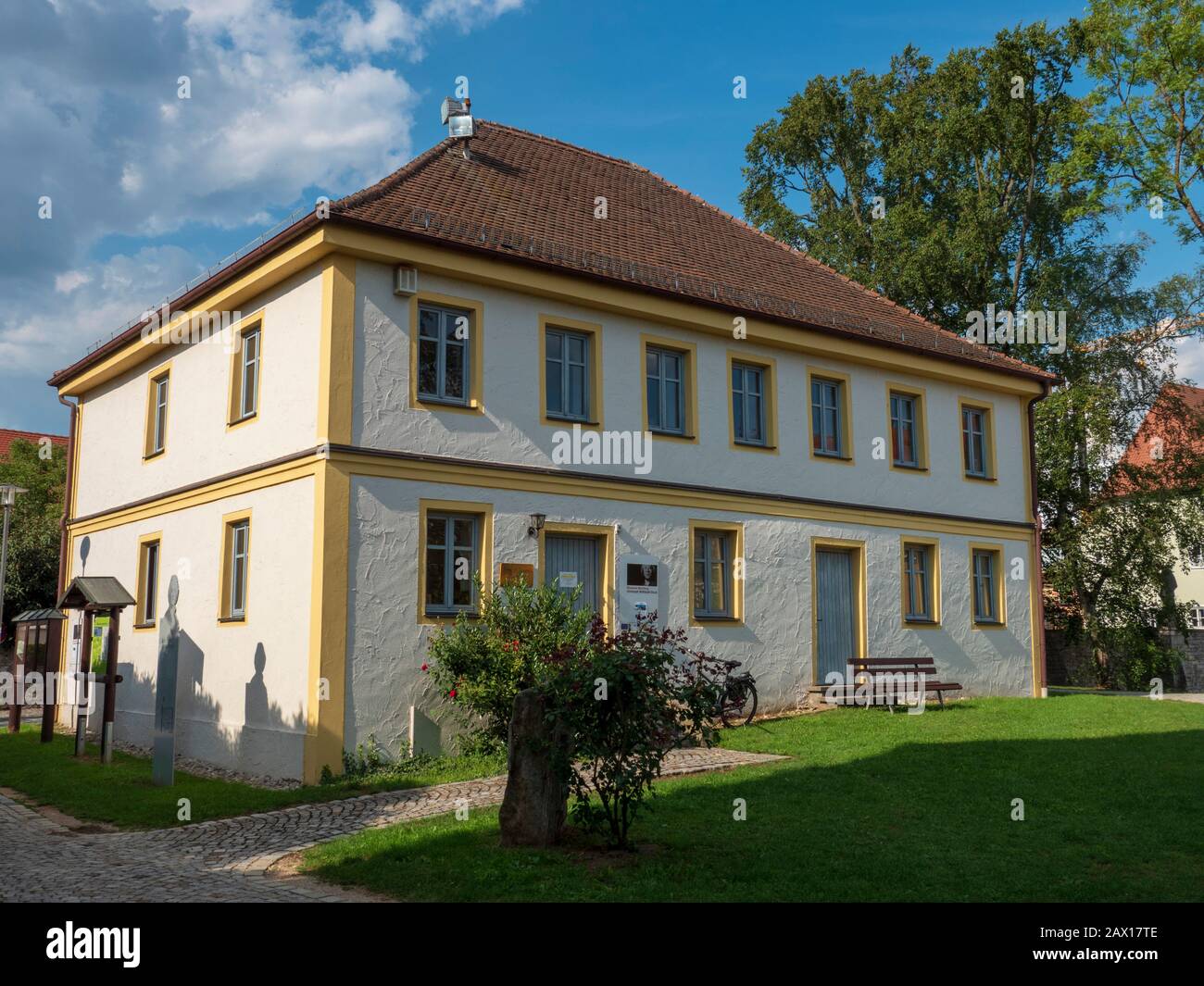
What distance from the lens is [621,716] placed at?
771 centimetres

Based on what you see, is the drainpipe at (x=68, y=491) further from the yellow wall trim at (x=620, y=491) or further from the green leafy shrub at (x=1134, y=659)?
the green leafy shrub at (x=1134, y=659)

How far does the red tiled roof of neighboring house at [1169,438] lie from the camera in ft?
97.1

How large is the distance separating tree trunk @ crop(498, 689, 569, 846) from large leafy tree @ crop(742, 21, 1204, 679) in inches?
930

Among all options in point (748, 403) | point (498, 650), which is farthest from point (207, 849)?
point (748, 403)

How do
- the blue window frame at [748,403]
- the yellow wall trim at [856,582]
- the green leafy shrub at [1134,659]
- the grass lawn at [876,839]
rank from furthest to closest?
1. the green leafy shrub at [1134,659]
2. the yellow wall trim at [856,582]
3. the blue window frame at [748,403]
4. the grass lawn at [876,839]

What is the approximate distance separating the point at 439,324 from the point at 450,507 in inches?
91.8

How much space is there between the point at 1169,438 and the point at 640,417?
20.6 metres

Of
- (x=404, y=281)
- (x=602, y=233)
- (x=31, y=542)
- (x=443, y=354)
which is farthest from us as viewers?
(x=31, y=542)

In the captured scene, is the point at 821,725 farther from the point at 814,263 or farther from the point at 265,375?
the point at 814,263

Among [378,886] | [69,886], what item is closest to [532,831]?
[378,886]

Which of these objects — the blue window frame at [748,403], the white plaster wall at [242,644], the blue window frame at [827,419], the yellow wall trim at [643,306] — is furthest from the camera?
the blue window frame at [827,419]

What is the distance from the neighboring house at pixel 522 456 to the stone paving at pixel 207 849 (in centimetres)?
210

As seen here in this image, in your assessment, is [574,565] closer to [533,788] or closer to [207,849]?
[207,849]

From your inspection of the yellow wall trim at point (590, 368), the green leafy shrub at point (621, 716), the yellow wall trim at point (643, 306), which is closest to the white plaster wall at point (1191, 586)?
the yellow wall trim at point (643, 306)
